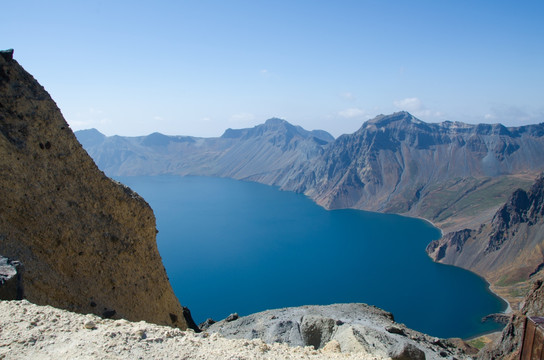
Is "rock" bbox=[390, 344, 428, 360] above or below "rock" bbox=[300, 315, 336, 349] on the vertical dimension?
above

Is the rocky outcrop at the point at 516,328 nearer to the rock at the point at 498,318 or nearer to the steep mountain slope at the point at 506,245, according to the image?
the rock at the point at 498,318

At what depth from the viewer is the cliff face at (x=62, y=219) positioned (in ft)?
49.5

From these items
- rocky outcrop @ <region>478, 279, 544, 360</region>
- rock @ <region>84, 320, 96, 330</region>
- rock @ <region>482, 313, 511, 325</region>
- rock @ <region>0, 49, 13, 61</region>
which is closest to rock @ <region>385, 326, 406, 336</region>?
rocky outcrop @ <region>478, 279, 544, 360</region>

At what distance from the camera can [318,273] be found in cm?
12188

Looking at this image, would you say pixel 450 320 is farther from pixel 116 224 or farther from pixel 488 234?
pixel 116 224

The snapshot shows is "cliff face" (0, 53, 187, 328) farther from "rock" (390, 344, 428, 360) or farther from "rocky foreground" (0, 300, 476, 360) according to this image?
"rock" (390, 344, 428, 360)

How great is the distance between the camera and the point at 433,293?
11169 cm

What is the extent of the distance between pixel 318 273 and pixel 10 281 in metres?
116

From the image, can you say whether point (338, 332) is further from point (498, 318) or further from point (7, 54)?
point (498, 318)

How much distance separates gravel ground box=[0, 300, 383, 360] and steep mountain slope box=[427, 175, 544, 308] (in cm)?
13325

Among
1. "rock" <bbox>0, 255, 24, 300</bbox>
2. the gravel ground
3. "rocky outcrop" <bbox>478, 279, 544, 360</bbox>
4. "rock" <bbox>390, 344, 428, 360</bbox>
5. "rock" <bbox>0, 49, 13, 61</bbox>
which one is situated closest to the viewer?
the gravel ground

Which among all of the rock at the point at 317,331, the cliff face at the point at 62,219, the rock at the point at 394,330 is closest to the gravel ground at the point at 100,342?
the cliff face at the point at 62,219

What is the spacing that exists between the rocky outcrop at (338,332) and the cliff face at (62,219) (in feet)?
40.6

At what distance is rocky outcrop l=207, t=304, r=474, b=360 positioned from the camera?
27.0m
